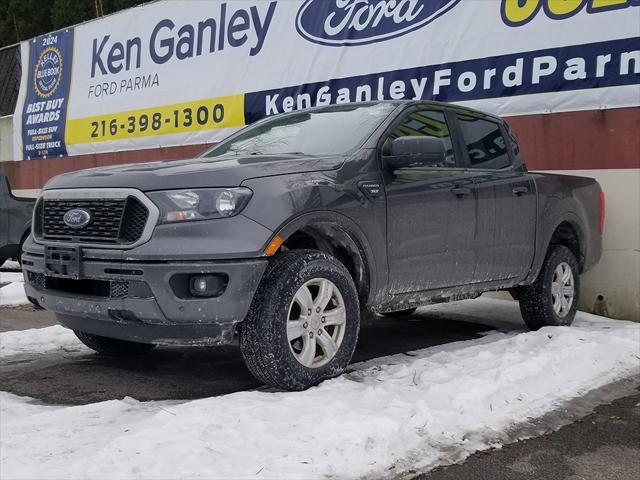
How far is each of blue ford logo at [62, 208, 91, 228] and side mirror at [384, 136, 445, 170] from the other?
1.86 meters

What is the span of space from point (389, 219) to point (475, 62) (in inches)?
158

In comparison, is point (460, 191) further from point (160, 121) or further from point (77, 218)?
point (160, 121)

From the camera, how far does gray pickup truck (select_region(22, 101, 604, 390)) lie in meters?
3.81

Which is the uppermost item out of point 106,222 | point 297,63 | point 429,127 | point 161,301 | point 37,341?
point 297,63

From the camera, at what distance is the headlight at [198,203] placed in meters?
3.82

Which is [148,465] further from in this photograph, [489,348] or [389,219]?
[489,348]

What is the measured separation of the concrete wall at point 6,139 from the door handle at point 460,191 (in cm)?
1245

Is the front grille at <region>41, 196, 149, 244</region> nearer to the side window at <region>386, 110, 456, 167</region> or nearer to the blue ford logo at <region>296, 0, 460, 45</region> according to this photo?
the side window at <region>386, 110, 456, 167</region>

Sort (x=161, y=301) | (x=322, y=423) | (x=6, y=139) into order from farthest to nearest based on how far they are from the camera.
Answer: (x=6, y=139) → (x=161, y=301) → (x=322, y=423)

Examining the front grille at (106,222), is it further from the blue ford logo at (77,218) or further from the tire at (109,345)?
the tire at (109,345)

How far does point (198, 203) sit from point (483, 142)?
2.85m

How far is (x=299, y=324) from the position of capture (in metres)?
4.00

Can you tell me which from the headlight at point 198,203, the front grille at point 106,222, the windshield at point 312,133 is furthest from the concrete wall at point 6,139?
the headlight at point 198,203

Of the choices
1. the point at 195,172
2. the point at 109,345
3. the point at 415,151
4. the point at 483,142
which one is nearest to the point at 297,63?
the point at 483,142
